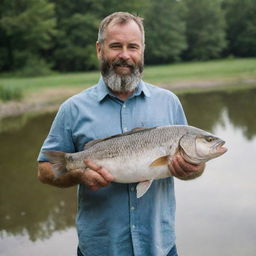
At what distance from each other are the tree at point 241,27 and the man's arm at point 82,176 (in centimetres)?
7713

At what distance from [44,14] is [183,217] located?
48460 mm

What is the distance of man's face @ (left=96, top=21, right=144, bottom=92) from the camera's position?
12.3ft

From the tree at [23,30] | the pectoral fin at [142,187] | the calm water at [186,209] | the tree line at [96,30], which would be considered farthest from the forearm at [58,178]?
the tree at [23,30]

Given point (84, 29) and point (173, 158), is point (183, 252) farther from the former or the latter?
point (84, 29)

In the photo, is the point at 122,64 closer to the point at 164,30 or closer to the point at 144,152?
the point at 144,152

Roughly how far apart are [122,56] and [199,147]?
971 mm

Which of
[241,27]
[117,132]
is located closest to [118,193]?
[117,132]

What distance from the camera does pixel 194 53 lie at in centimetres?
7700

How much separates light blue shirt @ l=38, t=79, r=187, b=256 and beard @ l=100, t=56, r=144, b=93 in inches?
2.5

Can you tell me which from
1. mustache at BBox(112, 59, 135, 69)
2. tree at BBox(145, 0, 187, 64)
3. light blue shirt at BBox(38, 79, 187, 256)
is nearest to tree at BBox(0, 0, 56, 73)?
tree at BBox(145, 0, 187, 64)

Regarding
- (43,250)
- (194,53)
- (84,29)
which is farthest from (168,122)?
(194,53)

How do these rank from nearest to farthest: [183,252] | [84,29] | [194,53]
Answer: [183,252] → [84,29] → [194,53]

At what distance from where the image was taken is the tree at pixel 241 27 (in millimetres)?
78375

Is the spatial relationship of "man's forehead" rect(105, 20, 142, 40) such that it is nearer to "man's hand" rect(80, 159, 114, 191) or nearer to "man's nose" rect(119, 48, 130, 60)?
"man's nose" rect(119, 48, 130, 60)
